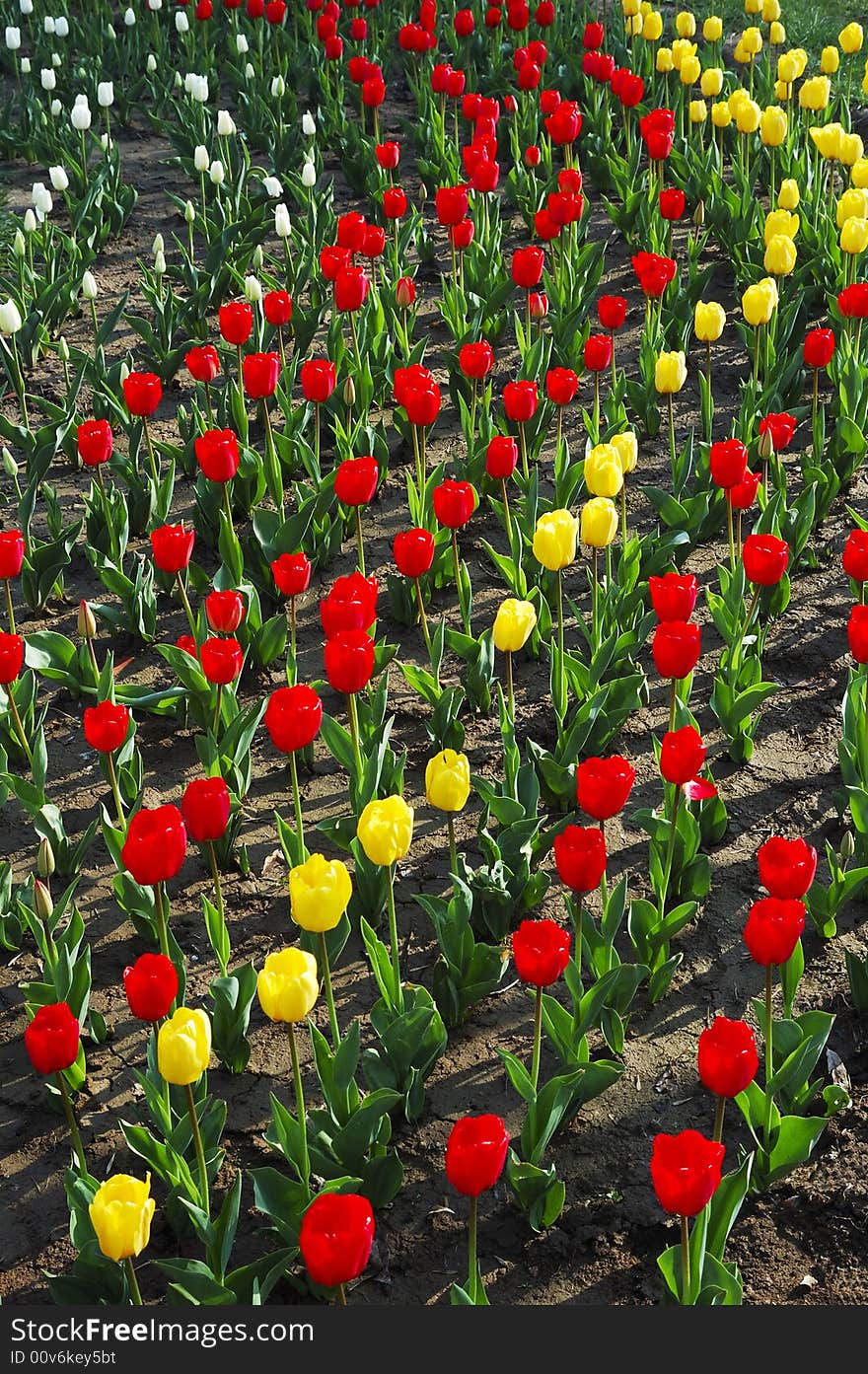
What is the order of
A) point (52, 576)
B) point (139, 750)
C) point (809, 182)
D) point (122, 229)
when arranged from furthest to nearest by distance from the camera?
point (122, 229) < point (809, 182) < point (52, 576) < point (139, 750)

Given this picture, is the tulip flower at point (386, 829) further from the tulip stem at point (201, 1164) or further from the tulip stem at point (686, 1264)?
the tulip stem at point (686, 1264)

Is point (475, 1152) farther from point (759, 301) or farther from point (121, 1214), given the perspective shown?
point (759, 301)

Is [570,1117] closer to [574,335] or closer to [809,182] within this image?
[574,335]

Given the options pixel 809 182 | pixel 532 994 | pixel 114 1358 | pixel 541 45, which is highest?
pixel 541 45

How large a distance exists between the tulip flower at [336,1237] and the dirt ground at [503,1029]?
28.1 inches

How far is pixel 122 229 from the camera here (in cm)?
744

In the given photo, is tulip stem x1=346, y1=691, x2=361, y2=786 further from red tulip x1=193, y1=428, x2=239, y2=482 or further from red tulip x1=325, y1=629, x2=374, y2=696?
red tulip x1=193, y1=428, x2=239, y2=482

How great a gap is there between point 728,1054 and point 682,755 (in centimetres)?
72

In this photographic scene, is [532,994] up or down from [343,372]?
down

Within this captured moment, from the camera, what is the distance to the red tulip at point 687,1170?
2236mm

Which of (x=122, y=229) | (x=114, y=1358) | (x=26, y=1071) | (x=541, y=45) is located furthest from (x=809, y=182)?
(x=114, y=1358)

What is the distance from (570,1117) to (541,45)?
610cm

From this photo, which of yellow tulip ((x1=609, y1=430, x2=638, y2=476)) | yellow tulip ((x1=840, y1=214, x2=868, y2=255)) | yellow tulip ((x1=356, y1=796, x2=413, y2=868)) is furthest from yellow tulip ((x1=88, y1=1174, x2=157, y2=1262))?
yellow tulip ((x1=840, y1=214, x2=868, y2=255))

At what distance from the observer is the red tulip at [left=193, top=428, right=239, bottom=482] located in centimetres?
415
